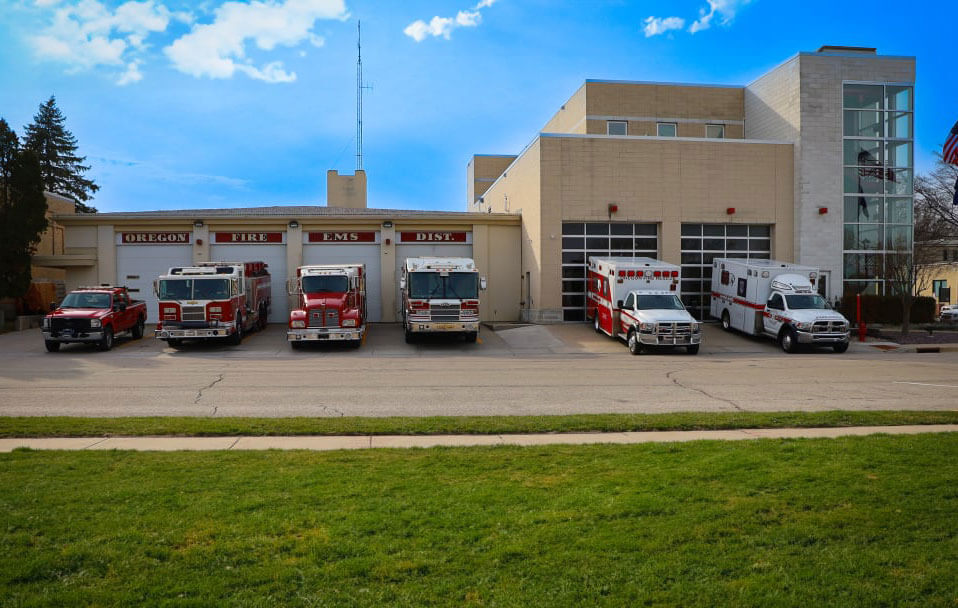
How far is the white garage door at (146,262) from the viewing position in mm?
33281

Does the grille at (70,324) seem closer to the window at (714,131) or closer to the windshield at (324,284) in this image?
the windshield at (324,284)

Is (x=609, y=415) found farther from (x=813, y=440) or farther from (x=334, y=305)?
(x=334, y=305)

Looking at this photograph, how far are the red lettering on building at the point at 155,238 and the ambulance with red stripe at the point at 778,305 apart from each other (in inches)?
961

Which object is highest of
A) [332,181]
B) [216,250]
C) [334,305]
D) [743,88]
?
[743,88]

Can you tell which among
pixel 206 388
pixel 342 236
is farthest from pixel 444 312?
pixel 342 236

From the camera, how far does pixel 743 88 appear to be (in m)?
39.6

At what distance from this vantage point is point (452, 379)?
1725 cm

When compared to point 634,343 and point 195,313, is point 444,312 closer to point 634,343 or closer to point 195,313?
point 634,343

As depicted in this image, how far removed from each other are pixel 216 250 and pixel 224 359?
13104 millimetres

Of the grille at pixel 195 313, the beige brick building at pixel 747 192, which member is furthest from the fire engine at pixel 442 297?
the beige brick building at pixel 747 192

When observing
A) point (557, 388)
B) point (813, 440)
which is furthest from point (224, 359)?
point (813, 440)

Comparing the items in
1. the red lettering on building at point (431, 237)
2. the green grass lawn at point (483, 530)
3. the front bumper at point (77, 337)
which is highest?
the red lettering on building at point (431, 237)

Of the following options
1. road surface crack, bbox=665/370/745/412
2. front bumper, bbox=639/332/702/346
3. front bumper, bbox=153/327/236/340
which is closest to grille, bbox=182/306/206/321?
front bumper, bbox=153/327/236/340

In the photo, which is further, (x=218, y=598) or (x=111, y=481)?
(x=111, y=481)
